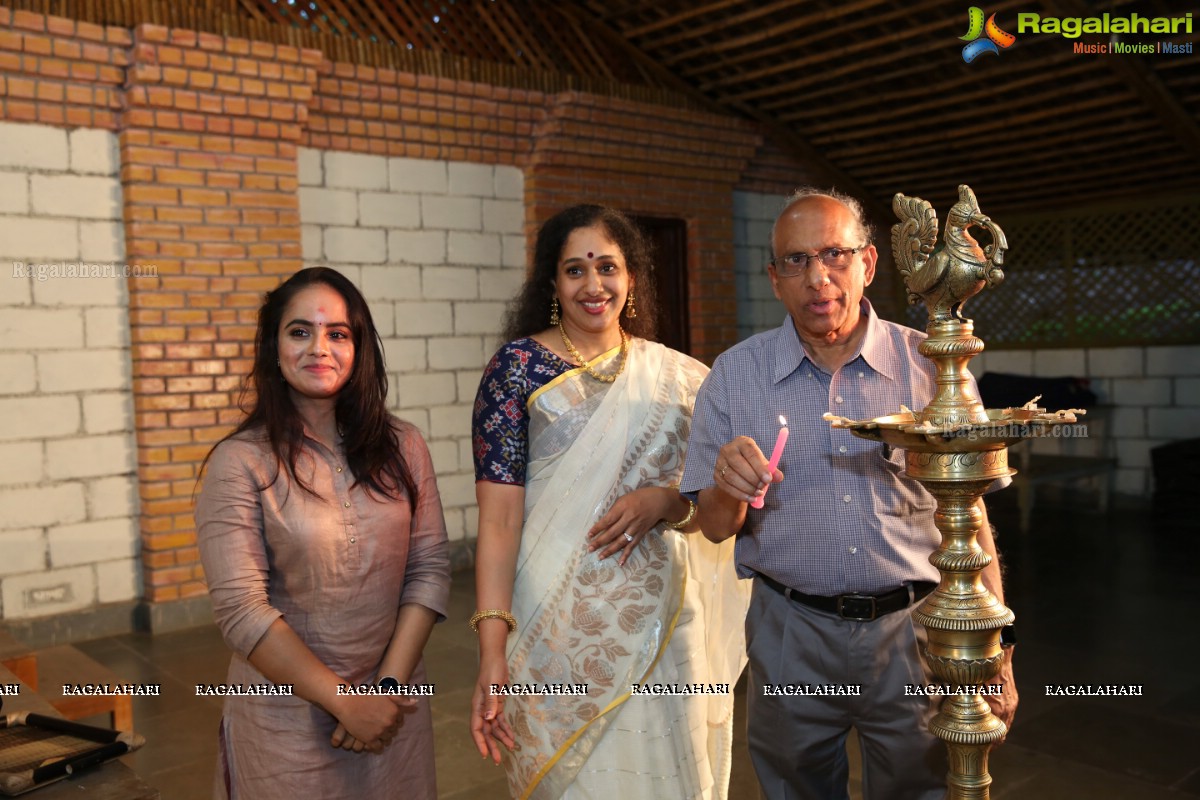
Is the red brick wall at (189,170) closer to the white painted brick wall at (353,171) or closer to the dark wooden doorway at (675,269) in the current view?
the white painted brick wall at (353,171)

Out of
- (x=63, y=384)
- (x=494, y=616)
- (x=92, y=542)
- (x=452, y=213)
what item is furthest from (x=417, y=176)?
(x=494, y=616)

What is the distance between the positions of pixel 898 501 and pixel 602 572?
0.65 metres

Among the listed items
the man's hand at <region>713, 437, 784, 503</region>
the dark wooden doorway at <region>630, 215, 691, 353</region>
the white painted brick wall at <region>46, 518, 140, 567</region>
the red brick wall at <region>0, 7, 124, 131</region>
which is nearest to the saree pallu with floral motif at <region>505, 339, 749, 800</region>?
the man's hand at <region>713, 437, 784, 503</region>

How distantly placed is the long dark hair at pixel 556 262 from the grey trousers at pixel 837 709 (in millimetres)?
779

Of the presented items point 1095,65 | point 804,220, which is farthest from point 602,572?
point 1095,65

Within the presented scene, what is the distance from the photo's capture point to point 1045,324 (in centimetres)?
820

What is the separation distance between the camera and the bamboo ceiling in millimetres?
5492

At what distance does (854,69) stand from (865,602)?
541cm

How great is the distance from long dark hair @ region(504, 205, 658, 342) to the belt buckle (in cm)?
87

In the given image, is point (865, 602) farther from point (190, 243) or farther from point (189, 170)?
point (189, 170)

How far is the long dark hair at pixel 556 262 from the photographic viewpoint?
7.11ft

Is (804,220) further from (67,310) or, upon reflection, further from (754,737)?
(67,310)

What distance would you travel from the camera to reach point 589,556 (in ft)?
6.78

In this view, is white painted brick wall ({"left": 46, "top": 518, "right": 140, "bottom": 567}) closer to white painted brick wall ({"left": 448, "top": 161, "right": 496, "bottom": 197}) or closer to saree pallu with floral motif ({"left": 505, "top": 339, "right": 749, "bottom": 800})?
white painted brick wall ({"left": 448, "top": 161, "right": 496, "bottom": 197})
